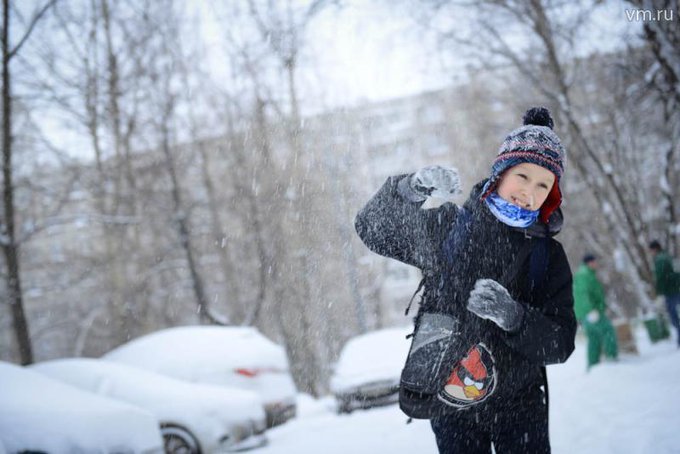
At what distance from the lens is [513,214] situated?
6.70 feet

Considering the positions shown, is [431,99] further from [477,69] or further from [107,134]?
[107,134]

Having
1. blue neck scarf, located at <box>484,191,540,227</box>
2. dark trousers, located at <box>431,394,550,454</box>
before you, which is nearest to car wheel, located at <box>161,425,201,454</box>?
dark trousers, located at <box>431,394,550,454</box>

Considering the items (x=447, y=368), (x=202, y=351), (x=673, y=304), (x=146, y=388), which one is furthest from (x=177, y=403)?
(x=673, y=304)

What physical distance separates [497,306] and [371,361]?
28.1 feet

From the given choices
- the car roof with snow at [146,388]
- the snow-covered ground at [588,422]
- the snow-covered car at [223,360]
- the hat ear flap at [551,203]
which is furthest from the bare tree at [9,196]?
the hat ear flap at [551,203]

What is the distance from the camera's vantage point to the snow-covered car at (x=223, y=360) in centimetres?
806

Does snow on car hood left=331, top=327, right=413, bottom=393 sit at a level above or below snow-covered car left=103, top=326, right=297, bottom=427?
below

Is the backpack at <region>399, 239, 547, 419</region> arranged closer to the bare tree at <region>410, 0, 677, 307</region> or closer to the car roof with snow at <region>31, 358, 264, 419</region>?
the car roof with snow at <region>31, 358, 264, 419</region>

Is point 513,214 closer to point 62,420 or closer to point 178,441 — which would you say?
point 62,420

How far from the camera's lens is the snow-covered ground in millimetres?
4570

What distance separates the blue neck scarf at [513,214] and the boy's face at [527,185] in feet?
0.05

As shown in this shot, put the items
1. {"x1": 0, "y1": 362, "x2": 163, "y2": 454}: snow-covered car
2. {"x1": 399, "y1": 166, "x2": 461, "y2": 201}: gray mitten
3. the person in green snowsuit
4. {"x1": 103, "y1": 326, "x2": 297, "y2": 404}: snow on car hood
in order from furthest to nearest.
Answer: the person in green snowsuit < {"x1": 103, "y1": 326, "x2": 297, "y2": 404}: snow on car hood < {"x1": 0, "y1": 362, "x2": 163, "y2": 454}: snow-covered car < {"x1": 399, "y1": 166, "x2": 461, "y2": 201}: gray mitten

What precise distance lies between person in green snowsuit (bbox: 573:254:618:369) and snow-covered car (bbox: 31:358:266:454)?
522 cm

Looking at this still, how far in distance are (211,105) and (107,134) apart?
130 inches
